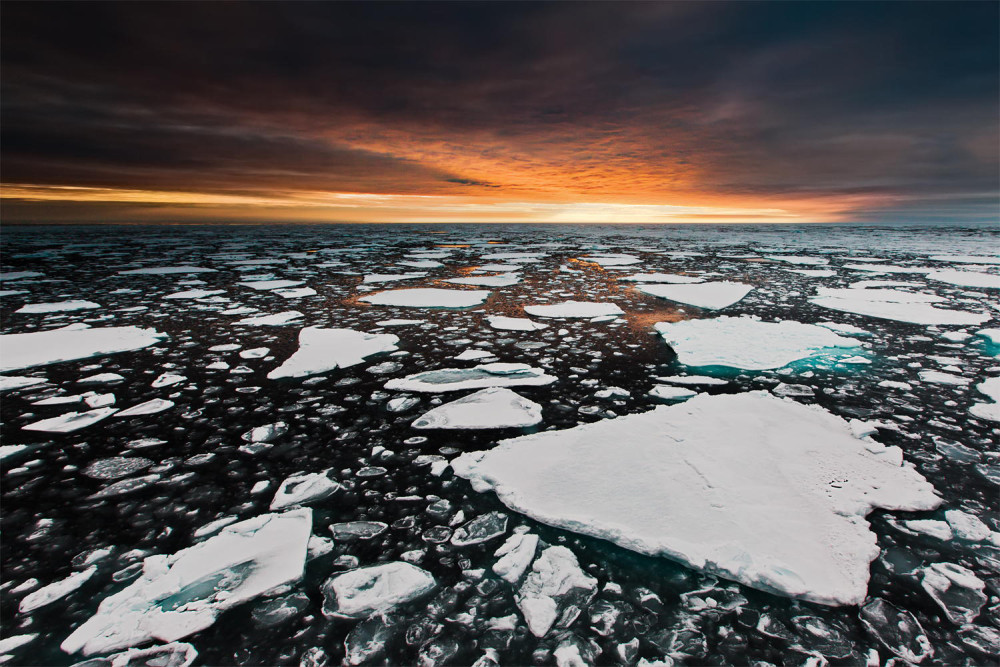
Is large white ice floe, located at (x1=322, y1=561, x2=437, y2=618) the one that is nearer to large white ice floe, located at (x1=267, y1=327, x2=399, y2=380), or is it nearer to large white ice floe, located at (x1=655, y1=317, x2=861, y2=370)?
large white ice floe, located at (x1=267, y1=327, x2=399, y2=380)

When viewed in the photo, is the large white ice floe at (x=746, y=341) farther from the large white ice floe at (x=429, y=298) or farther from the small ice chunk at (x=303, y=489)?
the small ice chunk at (x=303, y=489)

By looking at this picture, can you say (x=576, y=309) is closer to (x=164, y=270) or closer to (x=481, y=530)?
(x=481, y=530)

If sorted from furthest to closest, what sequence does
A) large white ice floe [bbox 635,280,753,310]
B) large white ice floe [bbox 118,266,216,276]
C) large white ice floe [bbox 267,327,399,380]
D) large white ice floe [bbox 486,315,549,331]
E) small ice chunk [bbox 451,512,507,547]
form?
large white ice floe [bbox 118,266,216,276]
large white ice floe [bbox 635,280,753,310]
large white ice floe [bbox 486,315,549,331]
large white ice floe [bbox 267,327,399,380]
small ice chunk [bbox 451,512,507,547]

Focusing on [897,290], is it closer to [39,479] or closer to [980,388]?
[980,388]

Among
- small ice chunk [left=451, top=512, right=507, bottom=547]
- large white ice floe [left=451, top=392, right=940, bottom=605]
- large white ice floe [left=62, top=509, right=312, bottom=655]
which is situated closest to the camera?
large white ice floe [left=62, top=509, right=312, bottom=655]

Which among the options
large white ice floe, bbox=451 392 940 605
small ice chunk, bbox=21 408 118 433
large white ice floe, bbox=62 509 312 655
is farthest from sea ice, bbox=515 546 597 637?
small ice chunk, bbox=21 408 118 433

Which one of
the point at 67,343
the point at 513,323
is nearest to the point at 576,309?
the point at 513,323
